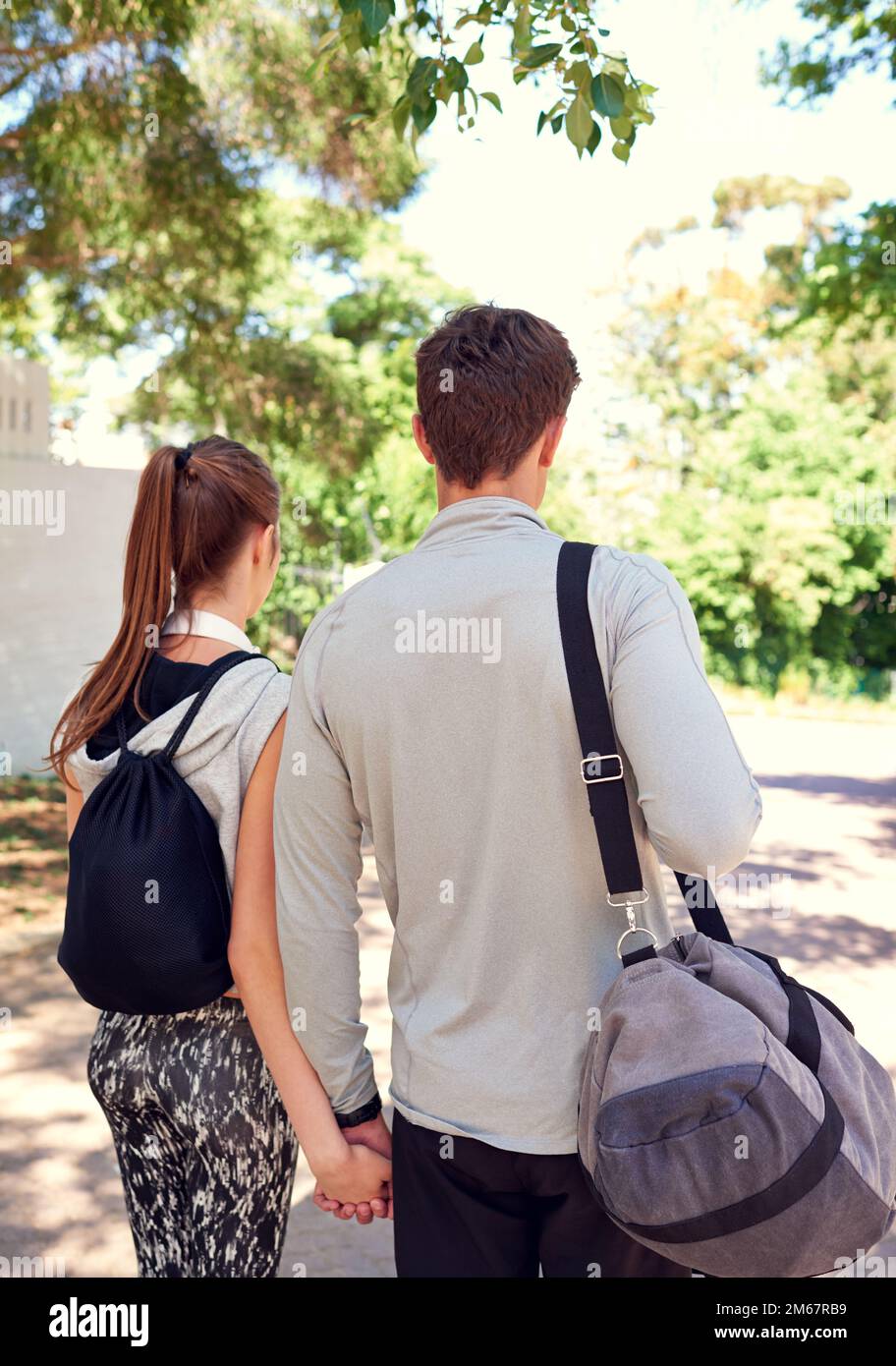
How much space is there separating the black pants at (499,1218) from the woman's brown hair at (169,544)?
83cm

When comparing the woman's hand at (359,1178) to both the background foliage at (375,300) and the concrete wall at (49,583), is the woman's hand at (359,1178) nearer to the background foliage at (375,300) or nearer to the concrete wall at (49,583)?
the background foliage at (375,300)

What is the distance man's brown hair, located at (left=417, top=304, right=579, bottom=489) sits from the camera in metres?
1.64

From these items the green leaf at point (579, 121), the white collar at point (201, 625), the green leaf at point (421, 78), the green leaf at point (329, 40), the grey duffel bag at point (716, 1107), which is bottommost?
the grey duffel bag at point (716, 1107)

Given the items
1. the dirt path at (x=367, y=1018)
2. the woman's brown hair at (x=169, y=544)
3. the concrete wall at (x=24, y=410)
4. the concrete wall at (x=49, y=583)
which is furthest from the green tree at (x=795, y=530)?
the woman's brown hair at (x=169, y=544)

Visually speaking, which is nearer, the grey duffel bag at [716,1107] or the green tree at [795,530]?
the grey duffel bag at [716,1107]

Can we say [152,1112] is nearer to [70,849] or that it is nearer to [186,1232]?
[186,1232]

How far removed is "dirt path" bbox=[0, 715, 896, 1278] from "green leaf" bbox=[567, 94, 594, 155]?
10.0 feet

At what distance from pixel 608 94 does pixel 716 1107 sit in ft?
7.39

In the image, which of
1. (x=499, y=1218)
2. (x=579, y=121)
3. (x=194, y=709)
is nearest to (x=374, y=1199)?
(x=499, y=1218)

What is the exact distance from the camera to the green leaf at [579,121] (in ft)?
9.04

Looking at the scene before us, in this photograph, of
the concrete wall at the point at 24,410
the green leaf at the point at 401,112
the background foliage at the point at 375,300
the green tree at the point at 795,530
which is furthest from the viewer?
the green tree at the point at 795,530

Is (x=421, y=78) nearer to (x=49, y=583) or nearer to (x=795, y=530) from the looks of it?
(x=49, y=583)

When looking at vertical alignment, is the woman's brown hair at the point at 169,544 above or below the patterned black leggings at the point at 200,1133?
above

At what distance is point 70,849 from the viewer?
6.29 feet
